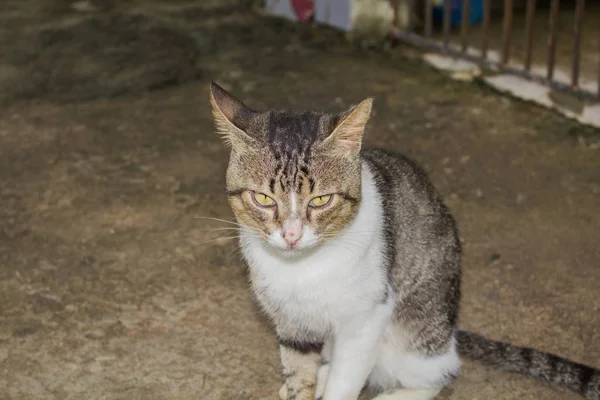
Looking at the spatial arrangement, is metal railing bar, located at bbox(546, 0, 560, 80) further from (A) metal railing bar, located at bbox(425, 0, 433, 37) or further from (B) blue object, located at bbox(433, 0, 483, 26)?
(B) blue object, located at bbox(433, 0, 483, 26)

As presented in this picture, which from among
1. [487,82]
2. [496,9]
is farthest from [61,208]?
[496,9]

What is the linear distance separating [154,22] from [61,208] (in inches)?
134

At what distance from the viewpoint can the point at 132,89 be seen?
639 centimetres

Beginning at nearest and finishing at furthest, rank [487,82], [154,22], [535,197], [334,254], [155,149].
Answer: [334,254] → [535,197] → [155,149] → [487,82] → [154,22]

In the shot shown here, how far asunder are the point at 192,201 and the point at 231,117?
6.35 feet

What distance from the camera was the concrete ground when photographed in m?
3.62

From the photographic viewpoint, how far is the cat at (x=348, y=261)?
2.94 m

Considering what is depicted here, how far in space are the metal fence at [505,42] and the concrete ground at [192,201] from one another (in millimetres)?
249

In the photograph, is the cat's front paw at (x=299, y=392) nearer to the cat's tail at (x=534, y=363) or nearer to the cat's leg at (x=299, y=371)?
the cat's leg at (x=299, y=371)

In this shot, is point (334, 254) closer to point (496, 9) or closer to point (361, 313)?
point (361, 313)

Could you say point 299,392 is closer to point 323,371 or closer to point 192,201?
point 323,371

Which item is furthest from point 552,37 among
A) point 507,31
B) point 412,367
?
point 412,367

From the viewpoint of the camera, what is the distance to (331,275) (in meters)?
2.98

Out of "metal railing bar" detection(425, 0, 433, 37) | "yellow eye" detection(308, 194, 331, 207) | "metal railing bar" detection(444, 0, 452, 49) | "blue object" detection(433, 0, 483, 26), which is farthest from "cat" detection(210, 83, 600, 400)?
"blue object" detection(433, 0, 483, 26)
